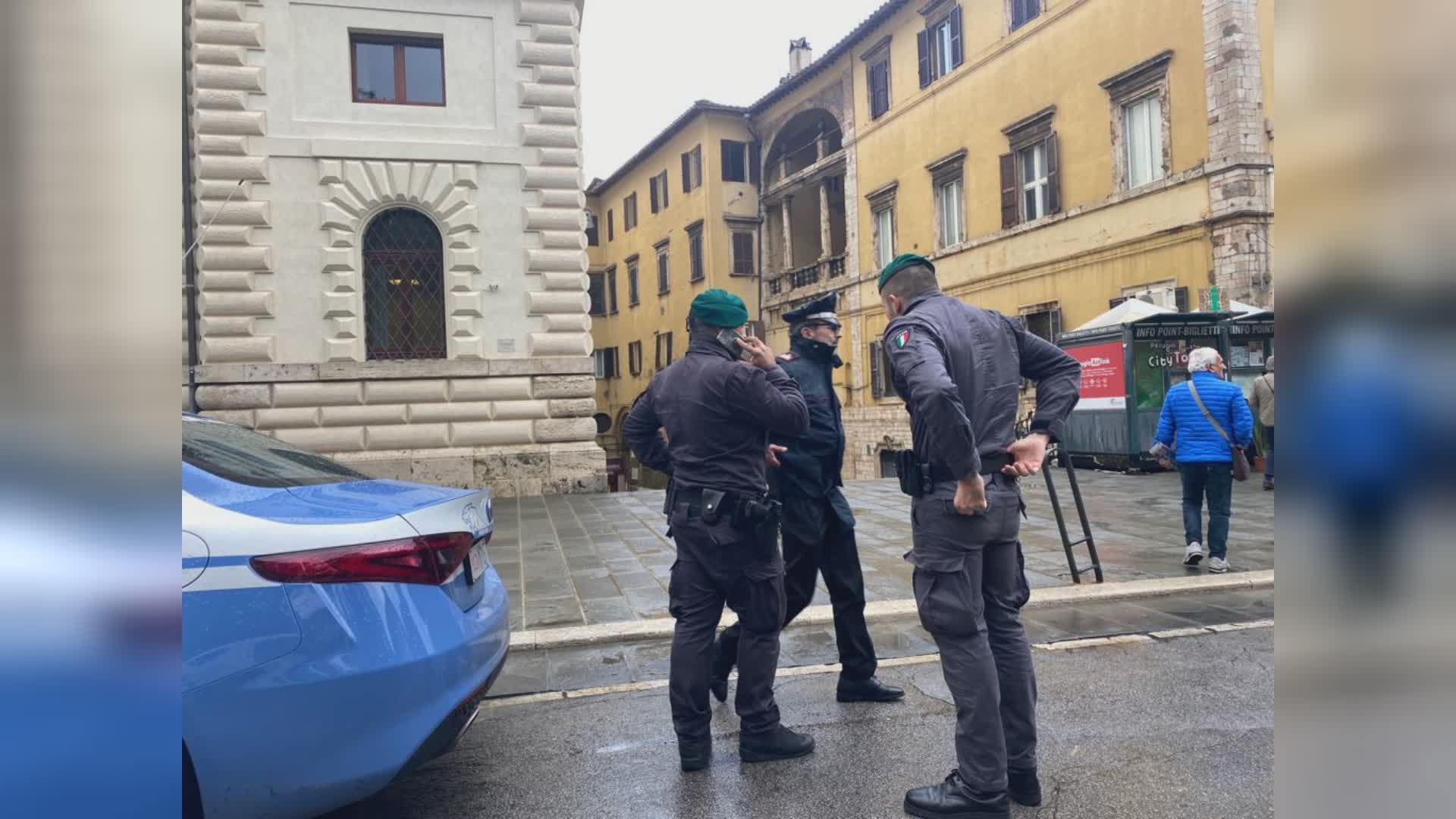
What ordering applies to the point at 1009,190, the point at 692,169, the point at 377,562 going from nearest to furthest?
the point at 377,562 → the point at 1009,190 → the point at 692,169

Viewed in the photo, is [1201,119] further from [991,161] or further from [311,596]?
[311,596]

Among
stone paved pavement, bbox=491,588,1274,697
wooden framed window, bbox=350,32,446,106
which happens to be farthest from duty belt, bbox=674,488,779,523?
wooden framed window, bbox=350,32,446,106

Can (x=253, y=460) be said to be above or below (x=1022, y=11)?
below

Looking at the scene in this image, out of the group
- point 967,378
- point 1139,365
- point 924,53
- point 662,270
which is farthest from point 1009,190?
point 967,378

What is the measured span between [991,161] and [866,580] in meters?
16.9

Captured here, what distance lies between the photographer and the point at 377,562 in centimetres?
266

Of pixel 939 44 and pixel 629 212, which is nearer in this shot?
pixel 939 44

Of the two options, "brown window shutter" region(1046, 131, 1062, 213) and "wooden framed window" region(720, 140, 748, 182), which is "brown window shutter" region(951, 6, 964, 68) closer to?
"brown window shutter" region(1046, 131, 1062, 213)

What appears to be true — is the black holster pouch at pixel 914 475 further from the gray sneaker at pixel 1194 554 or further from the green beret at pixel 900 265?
the gray sneaker at pixel 1194 554

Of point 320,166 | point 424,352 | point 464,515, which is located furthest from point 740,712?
point 320,166

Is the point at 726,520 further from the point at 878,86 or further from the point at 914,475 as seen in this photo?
the point at 878,86

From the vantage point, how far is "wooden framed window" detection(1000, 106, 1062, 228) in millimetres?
19453

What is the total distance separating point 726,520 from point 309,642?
61.6 inches
